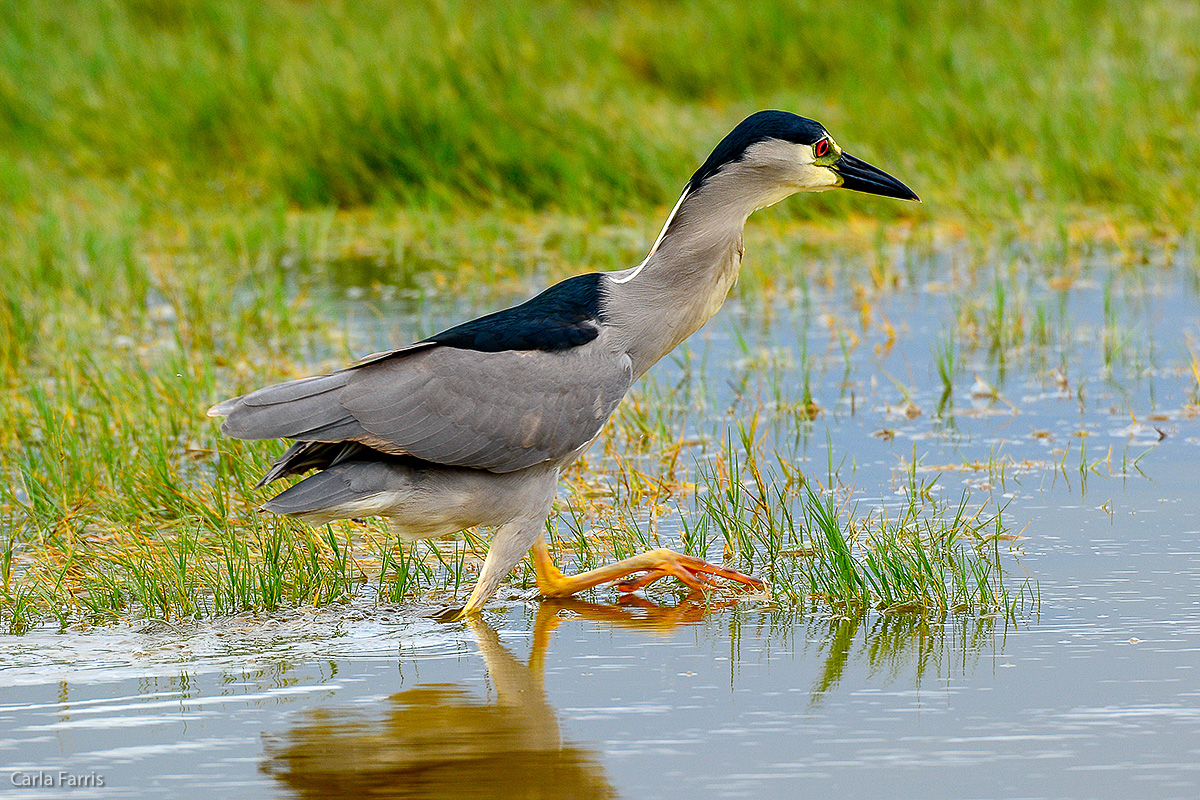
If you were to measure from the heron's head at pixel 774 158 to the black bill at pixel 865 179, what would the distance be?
0.02m

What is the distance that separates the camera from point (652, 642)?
479 cm

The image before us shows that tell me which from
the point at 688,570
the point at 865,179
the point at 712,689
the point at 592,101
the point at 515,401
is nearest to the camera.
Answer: the point at 712,689

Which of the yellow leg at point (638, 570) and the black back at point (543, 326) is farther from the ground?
the black back at point (543, 326)

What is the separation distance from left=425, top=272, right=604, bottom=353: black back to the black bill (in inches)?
35.0

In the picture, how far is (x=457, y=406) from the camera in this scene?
505 centimetres

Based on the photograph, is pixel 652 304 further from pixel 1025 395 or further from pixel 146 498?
pixel 1025 395

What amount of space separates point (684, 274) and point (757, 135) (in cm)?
49

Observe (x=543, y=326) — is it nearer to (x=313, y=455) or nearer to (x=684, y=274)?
(x=684, y=274)

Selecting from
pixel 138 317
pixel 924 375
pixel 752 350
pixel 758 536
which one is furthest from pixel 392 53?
pixel 758 536

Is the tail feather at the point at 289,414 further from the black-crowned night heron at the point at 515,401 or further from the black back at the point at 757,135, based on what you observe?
the black back at the point at 757,135

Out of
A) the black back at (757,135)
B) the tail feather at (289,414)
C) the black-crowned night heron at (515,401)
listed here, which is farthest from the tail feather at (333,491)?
the black back at (757,135)

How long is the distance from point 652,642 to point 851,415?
247cm

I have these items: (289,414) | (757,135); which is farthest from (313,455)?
(757,135)

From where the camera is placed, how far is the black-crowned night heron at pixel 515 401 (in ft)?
16.3
